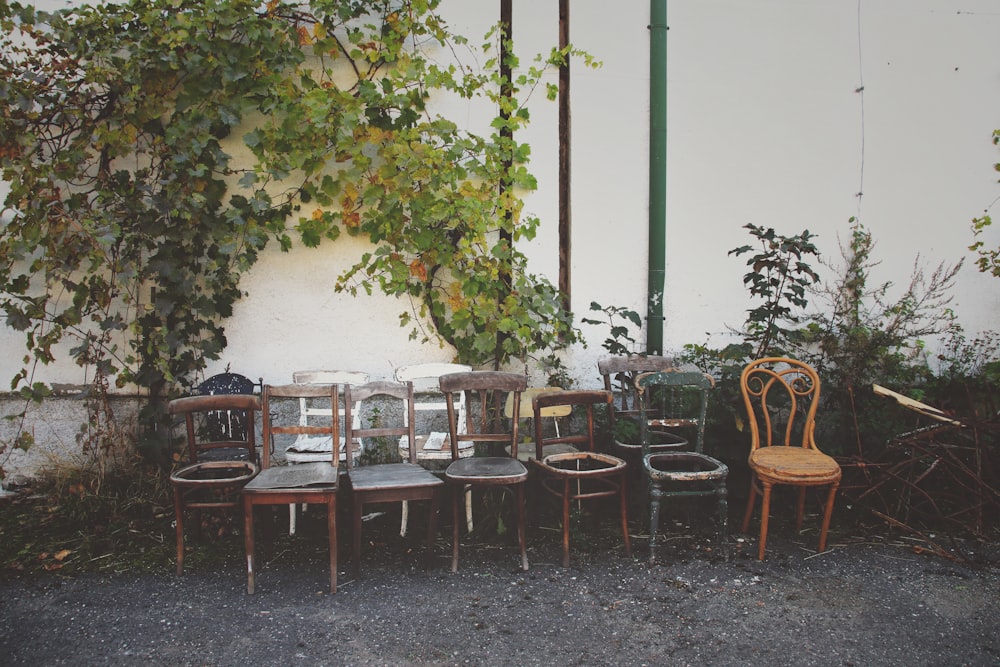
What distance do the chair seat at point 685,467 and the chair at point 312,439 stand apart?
65.7 inches

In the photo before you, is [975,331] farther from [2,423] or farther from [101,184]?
[2,423]

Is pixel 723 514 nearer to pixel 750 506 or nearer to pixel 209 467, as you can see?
pixel 750 506

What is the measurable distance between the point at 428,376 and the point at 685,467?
172 centimetres

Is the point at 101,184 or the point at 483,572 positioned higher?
the point at 101,184

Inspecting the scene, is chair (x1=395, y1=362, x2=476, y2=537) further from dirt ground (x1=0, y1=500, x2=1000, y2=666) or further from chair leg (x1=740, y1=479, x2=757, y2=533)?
chair leg (x1=740, y1=479, x2=757, y2=533)

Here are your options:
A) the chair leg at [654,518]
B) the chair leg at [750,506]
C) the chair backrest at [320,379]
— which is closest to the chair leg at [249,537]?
the chair backrest at [320,379]

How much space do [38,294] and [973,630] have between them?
5429 millimetres

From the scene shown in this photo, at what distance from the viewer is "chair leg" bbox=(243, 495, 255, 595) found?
10.1ft

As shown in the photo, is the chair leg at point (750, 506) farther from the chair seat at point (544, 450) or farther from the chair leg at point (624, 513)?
the chair seat at point (544, 450)

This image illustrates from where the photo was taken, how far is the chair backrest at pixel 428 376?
4.11m

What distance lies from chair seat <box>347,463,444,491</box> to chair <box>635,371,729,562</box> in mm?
1128

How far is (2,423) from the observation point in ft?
14.5

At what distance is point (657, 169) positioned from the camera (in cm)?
476

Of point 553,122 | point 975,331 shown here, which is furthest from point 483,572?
point 975,331
